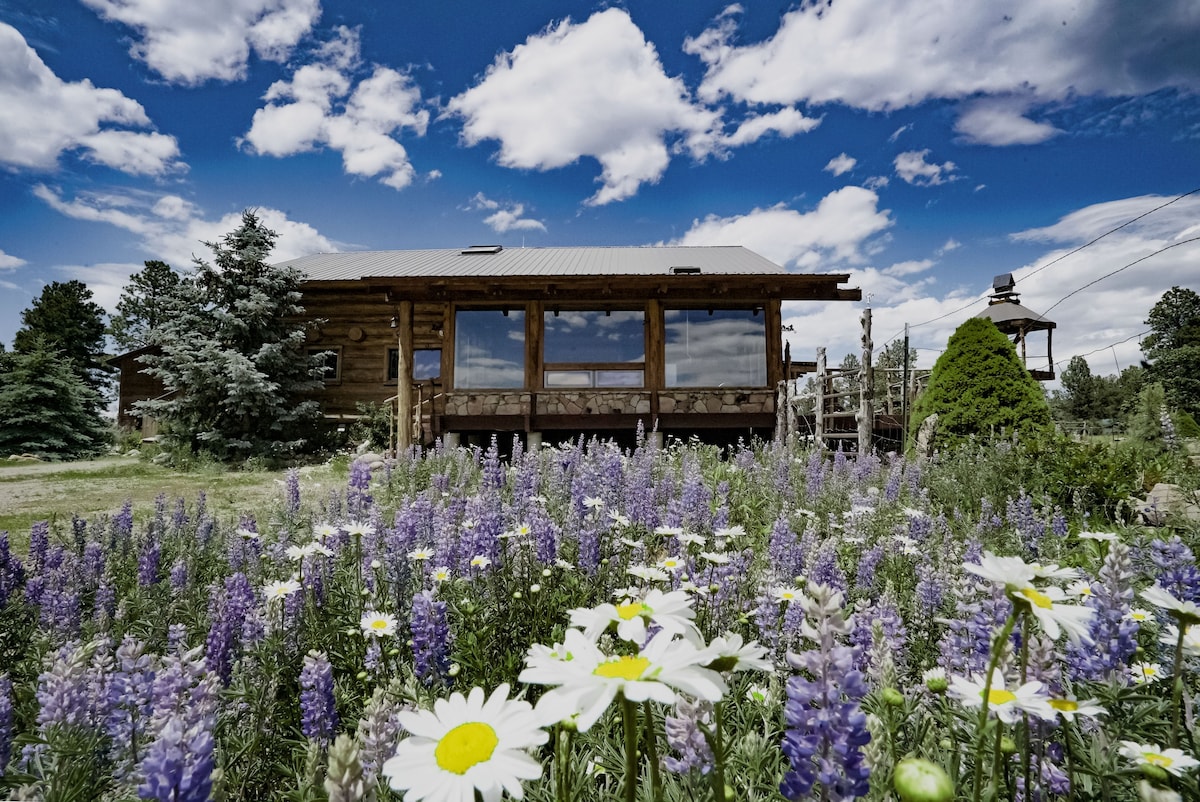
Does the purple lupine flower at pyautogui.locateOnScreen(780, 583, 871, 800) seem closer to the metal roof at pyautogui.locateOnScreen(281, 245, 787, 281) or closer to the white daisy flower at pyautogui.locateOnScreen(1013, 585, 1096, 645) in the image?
the white daisy flower at pyautogui.locateOnScreen(1013, 585, 1096, 645)

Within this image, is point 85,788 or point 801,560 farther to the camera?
point 801,560

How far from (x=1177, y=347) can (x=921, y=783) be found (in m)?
53.4

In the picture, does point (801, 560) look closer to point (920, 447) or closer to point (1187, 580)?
point (1187, 580)

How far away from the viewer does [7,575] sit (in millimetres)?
3127

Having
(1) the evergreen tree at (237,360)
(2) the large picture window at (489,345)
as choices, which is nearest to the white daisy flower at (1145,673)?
(2) the large picture window at (489,345)

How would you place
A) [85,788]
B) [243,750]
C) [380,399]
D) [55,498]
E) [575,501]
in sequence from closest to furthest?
[85,788] → [243,750] → [575,501] → [55,498] → [380,399]

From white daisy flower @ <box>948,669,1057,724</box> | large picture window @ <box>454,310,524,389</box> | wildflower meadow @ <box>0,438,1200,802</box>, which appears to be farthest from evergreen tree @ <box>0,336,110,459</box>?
white daisy flower @ <box>948,669,1057,724</box>

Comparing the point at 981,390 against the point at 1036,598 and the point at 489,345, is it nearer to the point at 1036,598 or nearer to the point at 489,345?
the point at 1036,598

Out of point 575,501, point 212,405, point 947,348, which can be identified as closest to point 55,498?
point 212,405

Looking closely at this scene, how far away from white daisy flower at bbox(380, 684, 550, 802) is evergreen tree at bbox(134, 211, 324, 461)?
51.2 feet

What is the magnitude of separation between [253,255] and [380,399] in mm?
5159

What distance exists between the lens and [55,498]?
31.0 ft

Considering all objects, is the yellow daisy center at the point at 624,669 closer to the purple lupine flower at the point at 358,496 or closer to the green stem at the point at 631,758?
the green stem at the point at 631,758

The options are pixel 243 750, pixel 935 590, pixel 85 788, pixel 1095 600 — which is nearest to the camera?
pixel 85 788
